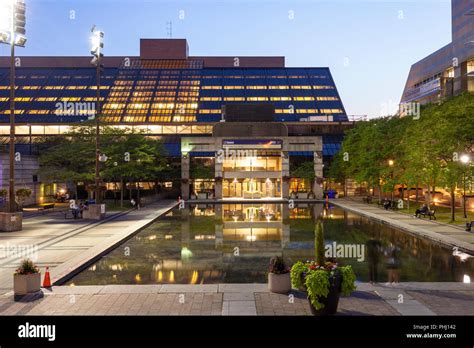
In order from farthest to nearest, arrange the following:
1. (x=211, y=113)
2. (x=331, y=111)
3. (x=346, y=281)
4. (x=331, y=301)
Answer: (x=331, y=111) < (x=211, y=113) < (x=346, y=281) < (x=331, y=301)

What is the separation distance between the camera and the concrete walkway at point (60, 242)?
16.2m

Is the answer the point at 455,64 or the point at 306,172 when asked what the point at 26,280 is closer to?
the point at 306,172

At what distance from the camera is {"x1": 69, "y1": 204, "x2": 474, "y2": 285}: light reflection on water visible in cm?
1512

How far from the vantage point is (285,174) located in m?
60.3

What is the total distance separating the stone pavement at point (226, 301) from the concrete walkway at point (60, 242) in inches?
94.3

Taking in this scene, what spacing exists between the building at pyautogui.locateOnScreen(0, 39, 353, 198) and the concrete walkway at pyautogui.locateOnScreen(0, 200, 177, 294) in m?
19.0

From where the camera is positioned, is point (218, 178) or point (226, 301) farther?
point (218, 178)

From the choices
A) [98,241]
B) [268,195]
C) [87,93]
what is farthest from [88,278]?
[87,93]

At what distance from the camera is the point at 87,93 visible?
85.9 m

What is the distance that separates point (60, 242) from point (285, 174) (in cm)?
4214

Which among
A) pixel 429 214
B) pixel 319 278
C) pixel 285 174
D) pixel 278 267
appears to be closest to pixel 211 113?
pixel 285 174

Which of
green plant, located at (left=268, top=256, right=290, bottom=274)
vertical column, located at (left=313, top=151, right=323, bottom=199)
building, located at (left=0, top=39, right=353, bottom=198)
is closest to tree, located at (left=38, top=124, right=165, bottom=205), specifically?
building, located at (left=0, top=39, right=353, bottom=198)

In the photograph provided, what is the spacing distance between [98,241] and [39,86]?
7920 centimetres

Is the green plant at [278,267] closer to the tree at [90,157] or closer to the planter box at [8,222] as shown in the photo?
the planter box at [8,222]
